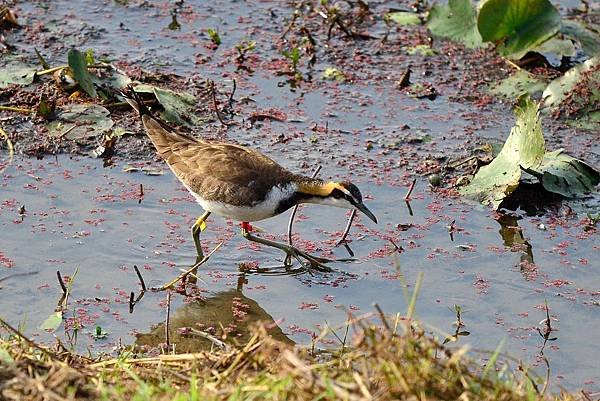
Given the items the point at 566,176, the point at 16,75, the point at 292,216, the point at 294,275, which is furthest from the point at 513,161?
the point at 16,75

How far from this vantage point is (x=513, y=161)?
337 inches

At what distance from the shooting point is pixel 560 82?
9.84 metres

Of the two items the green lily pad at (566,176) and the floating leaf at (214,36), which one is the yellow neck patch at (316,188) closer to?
the green lily pad at (566,176)

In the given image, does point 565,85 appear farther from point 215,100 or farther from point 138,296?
point 138,296

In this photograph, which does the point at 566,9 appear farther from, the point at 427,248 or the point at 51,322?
the point at 51,322

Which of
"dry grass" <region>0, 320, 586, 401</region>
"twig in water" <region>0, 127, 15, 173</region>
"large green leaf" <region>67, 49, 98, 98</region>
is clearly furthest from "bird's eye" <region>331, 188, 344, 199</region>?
"dry grass" <region>0, 320, 586, 401</region>

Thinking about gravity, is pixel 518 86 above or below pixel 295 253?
above

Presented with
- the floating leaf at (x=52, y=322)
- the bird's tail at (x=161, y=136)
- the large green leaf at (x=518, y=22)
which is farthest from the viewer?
the large green leaf at (x=518, y=22)

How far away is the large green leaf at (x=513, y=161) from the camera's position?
838 centimetres

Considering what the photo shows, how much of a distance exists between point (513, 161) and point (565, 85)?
1555 mm

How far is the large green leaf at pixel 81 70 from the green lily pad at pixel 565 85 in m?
3.77

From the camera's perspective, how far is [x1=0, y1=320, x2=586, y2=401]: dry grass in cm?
449

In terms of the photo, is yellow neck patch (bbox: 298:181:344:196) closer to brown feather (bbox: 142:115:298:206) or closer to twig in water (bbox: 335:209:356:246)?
brown feather (bbox: 142:115:298:206)

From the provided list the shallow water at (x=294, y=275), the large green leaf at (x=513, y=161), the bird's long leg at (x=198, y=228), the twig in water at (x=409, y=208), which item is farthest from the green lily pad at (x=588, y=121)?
the bird's long leg at (x=198, y=228)
